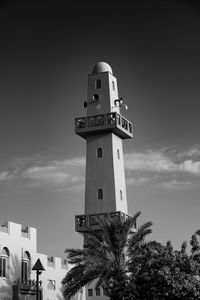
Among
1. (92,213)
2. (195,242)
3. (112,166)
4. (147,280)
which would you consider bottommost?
(147,280)

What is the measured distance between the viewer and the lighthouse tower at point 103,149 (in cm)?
4897

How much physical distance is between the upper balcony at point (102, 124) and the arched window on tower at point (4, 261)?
10518mm

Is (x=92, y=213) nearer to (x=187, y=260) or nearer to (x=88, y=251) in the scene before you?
(x=88, y=251)

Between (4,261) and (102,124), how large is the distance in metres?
12.3

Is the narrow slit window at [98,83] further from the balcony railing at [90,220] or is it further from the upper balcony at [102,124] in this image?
the balcony railing at [90,220]

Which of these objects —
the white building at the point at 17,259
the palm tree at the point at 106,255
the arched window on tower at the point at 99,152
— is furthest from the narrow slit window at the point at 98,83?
the palm tree at the point at 106,255

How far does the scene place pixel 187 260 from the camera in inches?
1561

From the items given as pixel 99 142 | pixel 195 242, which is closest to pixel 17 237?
pixel 99 142

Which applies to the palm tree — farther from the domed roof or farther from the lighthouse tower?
the domed roof

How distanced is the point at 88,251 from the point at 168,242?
20.2 ft

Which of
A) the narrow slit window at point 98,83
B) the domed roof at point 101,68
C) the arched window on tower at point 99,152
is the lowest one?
the arched window on tower at point 99,152

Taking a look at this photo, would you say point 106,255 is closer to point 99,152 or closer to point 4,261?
point 4,261

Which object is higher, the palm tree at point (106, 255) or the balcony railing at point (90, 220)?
the balcony railing at point (90, 220)

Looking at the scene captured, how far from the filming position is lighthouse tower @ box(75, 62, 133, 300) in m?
49.0
